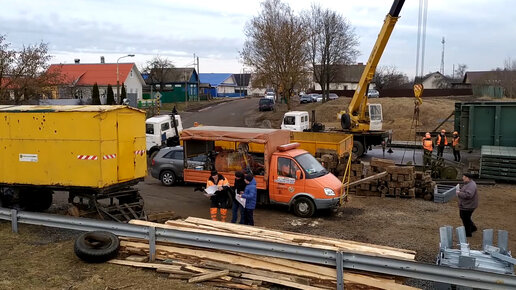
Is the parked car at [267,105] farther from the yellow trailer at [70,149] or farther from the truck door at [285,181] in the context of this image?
the yellow trailer at [70,149]

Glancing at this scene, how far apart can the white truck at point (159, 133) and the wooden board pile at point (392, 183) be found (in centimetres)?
1159

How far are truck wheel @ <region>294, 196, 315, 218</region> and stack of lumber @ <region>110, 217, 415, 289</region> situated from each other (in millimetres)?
Result: 4724

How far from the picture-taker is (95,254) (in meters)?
7.19

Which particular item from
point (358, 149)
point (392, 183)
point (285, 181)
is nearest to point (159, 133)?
point (358, 149)

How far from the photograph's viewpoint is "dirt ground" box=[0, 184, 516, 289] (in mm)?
6684

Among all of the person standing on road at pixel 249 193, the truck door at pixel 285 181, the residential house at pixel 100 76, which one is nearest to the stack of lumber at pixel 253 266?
the person standing on road at pixel 249 193

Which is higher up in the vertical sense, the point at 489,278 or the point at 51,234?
the point at 489,278

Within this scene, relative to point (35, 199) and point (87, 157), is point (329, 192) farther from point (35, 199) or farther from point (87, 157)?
point (35, 199)

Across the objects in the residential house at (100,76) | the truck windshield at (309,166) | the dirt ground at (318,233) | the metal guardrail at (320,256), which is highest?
the residential house at (100,76)

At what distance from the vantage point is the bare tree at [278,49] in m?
41.0

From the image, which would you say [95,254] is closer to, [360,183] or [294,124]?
[360,183]

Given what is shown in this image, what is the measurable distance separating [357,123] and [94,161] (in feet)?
56.9

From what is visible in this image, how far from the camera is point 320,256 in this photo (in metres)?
6.18

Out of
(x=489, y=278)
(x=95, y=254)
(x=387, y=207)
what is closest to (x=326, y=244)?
(x=489, y=278)
